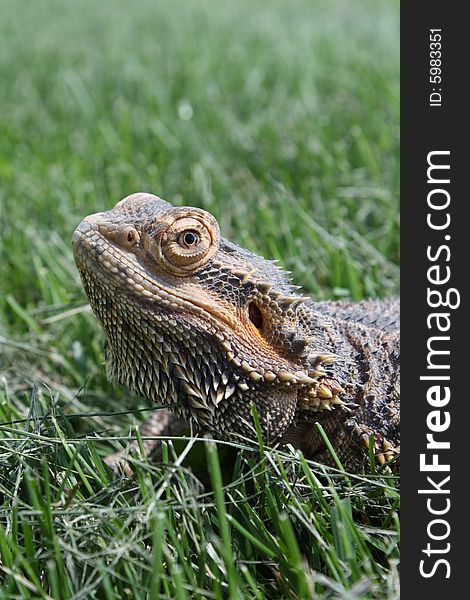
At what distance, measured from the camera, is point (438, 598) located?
1970 millimetres

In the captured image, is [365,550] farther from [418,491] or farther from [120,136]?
[120,136]

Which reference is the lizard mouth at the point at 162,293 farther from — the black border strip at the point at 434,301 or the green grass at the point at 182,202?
the black border strip at the point at 434,301

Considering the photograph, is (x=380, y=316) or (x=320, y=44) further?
(x=320, y=44)

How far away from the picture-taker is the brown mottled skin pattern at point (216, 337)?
2111mm

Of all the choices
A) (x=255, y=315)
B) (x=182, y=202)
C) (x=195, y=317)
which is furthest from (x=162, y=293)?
(x=182, y=202)

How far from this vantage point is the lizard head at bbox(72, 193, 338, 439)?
2.11m

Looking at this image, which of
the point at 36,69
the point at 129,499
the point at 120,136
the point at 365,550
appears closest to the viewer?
the point at 365,550

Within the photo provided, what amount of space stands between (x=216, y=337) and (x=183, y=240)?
0.27 metres

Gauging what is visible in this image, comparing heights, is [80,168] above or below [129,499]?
above

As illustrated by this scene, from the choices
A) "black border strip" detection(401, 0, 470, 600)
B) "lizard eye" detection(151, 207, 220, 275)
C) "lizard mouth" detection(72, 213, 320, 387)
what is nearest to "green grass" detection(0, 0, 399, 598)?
"black border strip" detection(401, 0, 470, 600)

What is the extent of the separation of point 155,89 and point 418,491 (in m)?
4.44

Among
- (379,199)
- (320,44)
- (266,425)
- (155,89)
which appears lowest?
(266,425)

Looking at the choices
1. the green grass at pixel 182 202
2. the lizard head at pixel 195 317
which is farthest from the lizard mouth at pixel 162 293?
the green grass at pixel 182 202

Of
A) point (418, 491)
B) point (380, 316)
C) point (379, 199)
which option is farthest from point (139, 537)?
point (379, 199)
